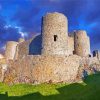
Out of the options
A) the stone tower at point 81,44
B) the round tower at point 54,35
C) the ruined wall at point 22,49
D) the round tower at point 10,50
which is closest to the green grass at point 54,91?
the round tower at point 54,35

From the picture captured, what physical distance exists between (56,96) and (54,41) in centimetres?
1256

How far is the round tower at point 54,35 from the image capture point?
37.3m

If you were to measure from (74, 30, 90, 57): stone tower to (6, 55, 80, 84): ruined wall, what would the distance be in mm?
12271

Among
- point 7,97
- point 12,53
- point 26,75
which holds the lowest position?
point 7,97

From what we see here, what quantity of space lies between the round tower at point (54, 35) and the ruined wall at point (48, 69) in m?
3.52

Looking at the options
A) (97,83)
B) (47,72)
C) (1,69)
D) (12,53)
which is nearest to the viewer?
(97,83)

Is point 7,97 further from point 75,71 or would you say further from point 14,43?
point 14,43

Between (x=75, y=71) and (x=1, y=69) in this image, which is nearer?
(x=75, y=71)

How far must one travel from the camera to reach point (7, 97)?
27750mm

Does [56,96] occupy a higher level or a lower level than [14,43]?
lower

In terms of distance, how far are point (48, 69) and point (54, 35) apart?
6425mm

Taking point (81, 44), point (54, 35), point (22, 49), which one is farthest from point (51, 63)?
point (22, 49)

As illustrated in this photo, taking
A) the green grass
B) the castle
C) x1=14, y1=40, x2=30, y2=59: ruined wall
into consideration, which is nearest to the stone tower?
the castle

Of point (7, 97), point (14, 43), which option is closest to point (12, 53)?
point (14, 43)
